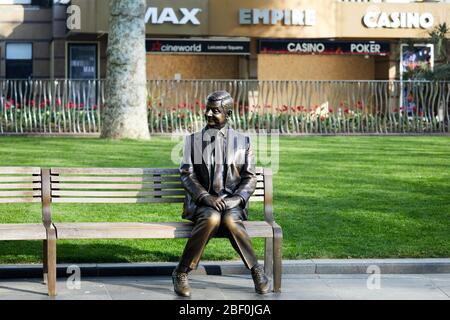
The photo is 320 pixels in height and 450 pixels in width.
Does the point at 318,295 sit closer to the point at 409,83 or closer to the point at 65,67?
the point at 409,83

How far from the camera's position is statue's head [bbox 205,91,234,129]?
30.3 feet

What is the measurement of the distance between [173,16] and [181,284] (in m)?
21.2

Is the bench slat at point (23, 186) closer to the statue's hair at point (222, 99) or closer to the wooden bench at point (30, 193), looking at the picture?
the wooden bench at point (30, 193)

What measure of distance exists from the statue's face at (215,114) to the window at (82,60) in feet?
74.7

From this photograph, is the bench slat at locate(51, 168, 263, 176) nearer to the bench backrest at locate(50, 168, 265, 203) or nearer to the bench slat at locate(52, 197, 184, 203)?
the bench backrest at locate(50, 168, 265, 203)

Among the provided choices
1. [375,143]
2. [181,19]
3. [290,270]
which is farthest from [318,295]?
[181,19]

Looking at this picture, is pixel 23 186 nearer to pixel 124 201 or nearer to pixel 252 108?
pixel 124 201

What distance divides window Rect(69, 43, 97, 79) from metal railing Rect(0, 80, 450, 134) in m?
3.77

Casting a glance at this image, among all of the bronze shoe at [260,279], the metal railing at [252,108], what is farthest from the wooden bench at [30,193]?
the metal railing at [252,108]

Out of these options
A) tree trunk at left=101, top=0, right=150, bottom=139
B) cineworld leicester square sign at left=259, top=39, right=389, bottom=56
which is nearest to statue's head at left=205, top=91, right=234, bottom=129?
tree trunk at left=101, top=0, right=150, bottom=139

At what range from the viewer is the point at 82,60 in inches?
1249

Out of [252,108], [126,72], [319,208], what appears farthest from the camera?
[252,108]

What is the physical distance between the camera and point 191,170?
30.4 feet

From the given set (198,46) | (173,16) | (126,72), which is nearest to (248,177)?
(126,72)
